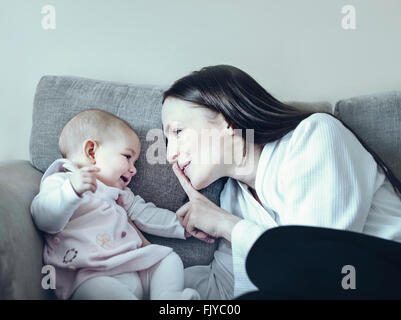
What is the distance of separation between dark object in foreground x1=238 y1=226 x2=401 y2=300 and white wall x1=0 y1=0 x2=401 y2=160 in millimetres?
861

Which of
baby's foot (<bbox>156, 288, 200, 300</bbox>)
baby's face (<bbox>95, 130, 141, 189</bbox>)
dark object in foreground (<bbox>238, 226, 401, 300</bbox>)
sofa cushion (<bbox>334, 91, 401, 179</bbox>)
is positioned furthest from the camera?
sofa cushion (<bbox>334, 91, 401, 179</bbox>)

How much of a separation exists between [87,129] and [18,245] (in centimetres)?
36

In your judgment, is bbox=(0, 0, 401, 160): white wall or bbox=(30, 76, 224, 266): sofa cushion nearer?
bbox=(30, 76, 224, 266): sofa cushion

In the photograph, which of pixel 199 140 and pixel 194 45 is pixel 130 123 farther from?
pixel 194 45

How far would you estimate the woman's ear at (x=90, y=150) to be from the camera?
1.09 meters

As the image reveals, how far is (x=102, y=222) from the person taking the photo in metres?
1.04

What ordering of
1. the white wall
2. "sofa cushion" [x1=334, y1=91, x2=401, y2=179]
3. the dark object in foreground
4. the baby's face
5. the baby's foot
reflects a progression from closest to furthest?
the dark object in foreground → the baby's foot → the baby's face → "sofa cushion" [x1=334, y1=91, x2=401, y2=179] → the white wall

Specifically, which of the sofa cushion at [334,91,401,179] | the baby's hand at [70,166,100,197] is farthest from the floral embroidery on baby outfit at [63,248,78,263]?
the sofa cushion at [334,91,401,179]

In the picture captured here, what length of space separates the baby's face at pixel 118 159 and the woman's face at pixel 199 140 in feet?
0.35

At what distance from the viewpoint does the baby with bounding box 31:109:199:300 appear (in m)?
0.96

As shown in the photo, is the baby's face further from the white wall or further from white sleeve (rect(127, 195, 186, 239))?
the white wall

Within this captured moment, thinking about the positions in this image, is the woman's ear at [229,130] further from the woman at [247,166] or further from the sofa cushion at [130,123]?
the sofa cushion at [130,123]

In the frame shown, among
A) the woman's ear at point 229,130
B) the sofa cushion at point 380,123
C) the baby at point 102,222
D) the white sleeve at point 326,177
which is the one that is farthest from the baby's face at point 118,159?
the sofa cushion at point 380,123
